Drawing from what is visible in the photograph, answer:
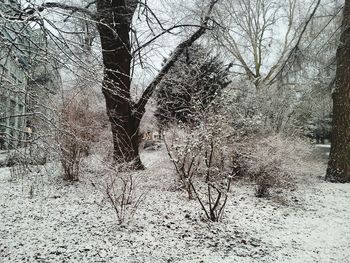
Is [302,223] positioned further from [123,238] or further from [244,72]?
[244,72]

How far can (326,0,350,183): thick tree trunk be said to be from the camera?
1014 cm

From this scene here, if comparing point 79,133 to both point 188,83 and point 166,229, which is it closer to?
point 166,229

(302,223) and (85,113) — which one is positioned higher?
(85,113)

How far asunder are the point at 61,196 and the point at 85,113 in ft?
8.16

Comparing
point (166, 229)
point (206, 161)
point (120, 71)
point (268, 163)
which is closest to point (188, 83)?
point (120, 71)

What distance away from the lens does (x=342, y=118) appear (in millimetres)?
10258

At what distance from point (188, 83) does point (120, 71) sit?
3.87 m

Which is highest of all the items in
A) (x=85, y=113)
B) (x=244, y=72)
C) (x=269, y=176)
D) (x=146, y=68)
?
(x=244, y=72)

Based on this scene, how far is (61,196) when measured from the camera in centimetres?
700

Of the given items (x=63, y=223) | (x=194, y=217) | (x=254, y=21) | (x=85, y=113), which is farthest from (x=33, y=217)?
(x=254, y=21)

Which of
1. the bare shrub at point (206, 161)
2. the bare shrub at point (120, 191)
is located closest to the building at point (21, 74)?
the bare shrub at point (120, 191)

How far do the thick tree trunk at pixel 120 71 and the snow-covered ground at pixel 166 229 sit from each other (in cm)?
141

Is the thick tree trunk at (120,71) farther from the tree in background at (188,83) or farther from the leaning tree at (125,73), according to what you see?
the tree in background at (188,83)

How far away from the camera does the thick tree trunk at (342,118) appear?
10141 mm
